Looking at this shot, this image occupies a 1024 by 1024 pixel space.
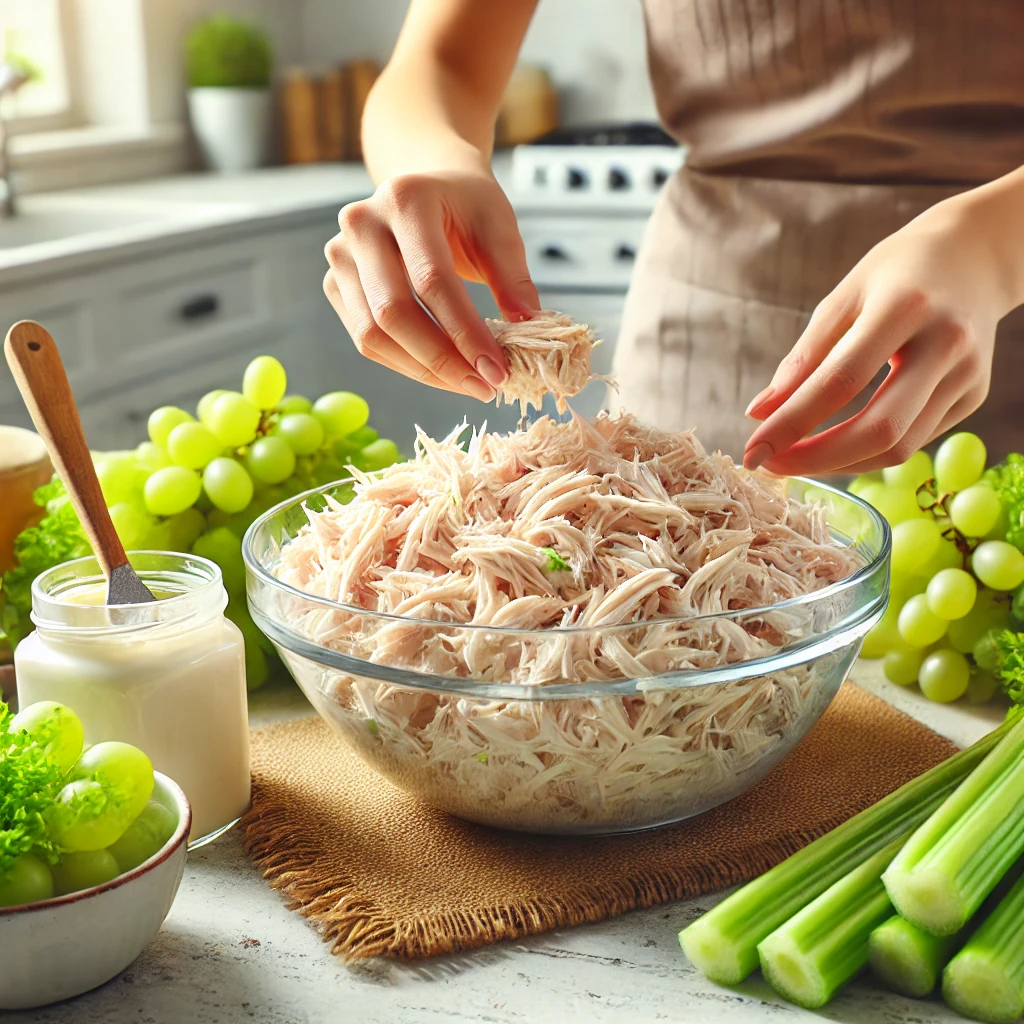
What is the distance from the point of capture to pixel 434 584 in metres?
0.91

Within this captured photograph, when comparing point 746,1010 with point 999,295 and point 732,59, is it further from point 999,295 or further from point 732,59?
point 732,59

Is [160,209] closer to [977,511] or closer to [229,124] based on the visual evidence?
[229,124]

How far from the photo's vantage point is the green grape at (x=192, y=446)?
119cm

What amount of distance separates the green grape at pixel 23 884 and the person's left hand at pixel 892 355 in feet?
1.89

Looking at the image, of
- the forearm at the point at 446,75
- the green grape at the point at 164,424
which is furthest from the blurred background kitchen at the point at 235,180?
the green grape at the point at 164,424

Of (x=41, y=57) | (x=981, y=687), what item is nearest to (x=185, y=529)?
(x=981, y=687)

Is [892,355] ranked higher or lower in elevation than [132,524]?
higher

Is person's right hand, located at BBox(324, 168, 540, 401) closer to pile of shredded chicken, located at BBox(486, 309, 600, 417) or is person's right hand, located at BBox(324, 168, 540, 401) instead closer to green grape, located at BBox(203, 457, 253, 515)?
pile of shredded chicken, located at BBox(486, 309, 600, 417)

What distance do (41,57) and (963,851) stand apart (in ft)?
12.2

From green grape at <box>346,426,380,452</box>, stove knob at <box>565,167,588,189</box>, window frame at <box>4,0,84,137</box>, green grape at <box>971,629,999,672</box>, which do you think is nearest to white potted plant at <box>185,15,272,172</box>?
window frame at <box>4,0,84,137</box>

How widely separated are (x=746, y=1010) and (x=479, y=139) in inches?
42.2

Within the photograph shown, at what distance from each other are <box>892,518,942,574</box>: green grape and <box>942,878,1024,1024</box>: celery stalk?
1.49ft

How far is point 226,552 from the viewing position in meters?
1.19

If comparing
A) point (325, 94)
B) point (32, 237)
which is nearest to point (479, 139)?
point (32, 237)
